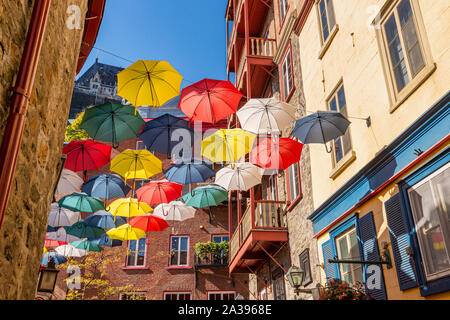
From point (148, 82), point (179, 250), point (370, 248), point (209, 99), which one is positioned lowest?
point (370, 248)

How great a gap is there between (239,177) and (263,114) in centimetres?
330

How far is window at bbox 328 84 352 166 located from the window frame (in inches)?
72.3

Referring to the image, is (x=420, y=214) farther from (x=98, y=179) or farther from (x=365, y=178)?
(x=98, y=179)

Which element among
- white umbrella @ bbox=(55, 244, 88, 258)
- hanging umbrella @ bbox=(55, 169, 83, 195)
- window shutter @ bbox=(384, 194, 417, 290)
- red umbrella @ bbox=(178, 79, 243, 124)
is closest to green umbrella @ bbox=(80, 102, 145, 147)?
red umbrella @ bbox=(178, 79, 243, 124)

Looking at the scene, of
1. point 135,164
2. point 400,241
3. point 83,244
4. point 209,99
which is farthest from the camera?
point 83,244

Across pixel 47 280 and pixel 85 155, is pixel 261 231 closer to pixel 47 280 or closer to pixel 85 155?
Answer: pixel 85 155

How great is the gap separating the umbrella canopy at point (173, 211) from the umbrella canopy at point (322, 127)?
8.84m

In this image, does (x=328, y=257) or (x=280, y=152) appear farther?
(x=280, y=152)

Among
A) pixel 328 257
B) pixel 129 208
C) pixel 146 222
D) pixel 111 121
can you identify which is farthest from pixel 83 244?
pixel 328 257

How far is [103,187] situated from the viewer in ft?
49.9

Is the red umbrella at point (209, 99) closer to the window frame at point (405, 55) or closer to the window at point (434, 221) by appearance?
the window frame at point (405, 55)

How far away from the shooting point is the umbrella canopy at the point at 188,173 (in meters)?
14.6

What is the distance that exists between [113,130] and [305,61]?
6242 millimetres

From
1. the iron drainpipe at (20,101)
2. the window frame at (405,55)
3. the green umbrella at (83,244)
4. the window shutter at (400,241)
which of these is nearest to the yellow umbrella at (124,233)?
the green umbrella at (83,244)
